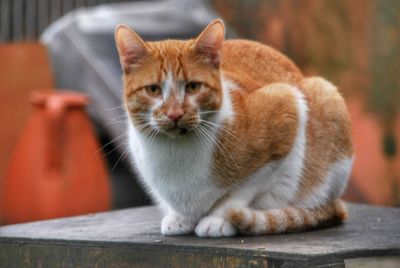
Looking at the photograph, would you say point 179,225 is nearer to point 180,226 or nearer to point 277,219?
point 180,226

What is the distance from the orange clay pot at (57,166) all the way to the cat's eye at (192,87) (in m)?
3.23

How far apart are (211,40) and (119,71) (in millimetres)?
3736

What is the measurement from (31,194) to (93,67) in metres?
1.05

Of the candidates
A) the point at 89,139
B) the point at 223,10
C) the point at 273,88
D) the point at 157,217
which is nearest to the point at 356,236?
the point at 273,88

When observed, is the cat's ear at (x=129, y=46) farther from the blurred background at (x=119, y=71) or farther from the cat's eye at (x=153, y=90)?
the blurred background at (x=119, y=71)

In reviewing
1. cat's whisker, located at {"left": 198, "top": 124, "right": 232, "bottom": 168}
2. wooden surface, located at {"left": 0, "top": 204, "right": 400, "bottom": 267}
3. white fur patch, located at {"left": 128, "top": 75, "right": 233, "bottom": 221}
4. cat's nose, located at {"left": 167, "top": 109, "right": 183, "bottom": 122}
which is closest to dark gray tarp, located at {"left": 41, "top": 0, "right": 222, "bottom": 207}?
wooden surface, located at {"left": 0, "top": 204, "right": 400, "bottom": 267}

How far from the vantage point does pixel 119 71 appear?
7.25 metres

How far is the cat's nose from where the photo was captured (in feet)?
11.1

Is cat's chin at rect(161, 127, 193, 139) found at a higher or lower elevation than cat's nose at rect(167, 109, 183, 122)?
lower

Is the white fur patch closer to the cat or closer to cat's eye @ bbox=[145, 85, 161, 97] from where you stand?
the cat

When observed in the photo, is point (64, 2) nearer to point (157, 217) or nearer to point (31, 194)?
point (31, 194)

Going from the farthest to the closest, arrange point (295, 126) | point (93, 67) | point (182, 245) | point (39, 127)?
1. point (93, 67)
2. point (39, 127)
3. point (295, 126)
4. point (182, 245)

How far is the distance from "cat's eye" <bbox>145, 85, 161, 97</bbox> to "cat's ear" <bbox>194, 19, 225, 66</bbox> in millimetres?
201

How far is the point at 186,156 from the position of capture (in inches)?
142
